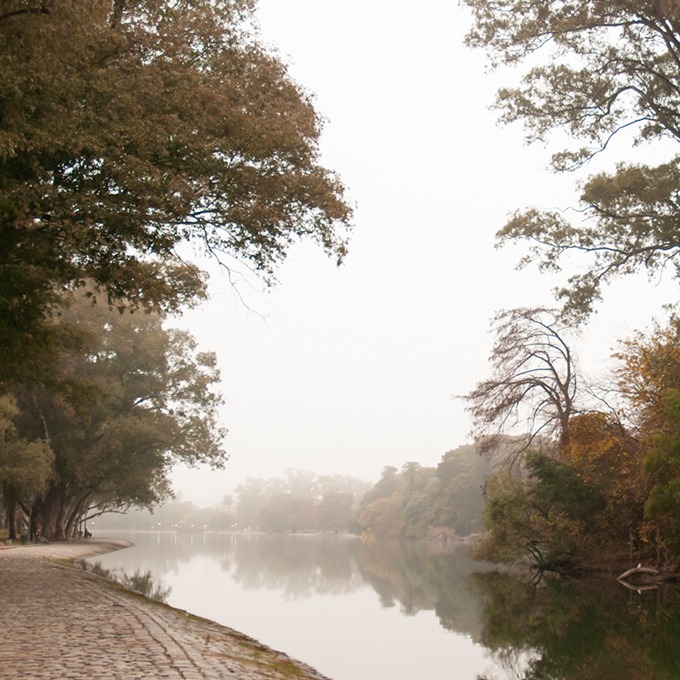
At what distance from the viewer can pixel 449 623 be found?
17.3 meters

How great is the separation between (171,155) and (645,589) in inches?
708

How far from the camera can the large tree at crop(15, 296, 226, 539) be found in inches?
1587

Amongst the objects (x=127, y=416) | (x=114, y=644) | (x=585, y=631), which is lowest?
(x=585, y=631)

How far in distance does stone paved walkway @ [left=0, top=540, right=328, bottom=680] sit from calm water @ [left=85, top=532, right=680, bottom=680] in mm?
2172

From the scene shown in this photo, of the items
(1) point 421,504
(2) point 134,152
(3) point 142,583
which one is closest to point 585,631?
(2) point 134,152

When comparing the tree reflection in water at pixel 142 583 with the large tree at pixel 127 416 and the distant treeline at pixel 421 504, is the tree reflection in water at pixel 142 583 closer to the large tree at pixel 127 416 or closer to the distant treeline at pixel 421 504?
the large tree at pixel 127 416

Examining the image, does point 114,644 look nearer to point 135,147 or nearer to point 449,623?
point 135,147

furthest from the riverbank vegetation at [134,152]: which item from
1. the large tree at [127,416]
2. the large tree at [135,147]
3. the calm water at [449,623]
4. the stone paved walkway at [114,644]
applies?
the large tree at [127,416]

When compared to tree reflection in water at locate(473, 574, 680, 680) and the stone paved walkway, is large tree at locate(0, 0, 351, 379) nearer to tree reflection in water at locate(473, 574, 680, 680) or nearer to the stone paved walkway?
the stone paved walkway

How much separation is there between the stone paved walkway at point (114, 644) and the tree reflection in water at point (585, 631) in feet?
13.7

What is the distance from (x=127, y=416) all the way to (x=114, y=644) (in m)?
34.2

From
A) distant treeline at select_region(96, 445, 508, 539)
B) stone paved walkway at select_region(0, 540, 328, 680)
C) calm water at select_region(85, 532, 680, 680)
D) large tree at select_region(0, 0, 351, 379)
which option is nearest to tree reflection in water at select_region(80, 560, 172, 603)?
calm water at select_region(85, 532, 680, 680)

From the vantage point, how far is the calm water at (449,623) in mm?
11953

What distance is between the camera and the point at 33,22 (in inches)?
427
